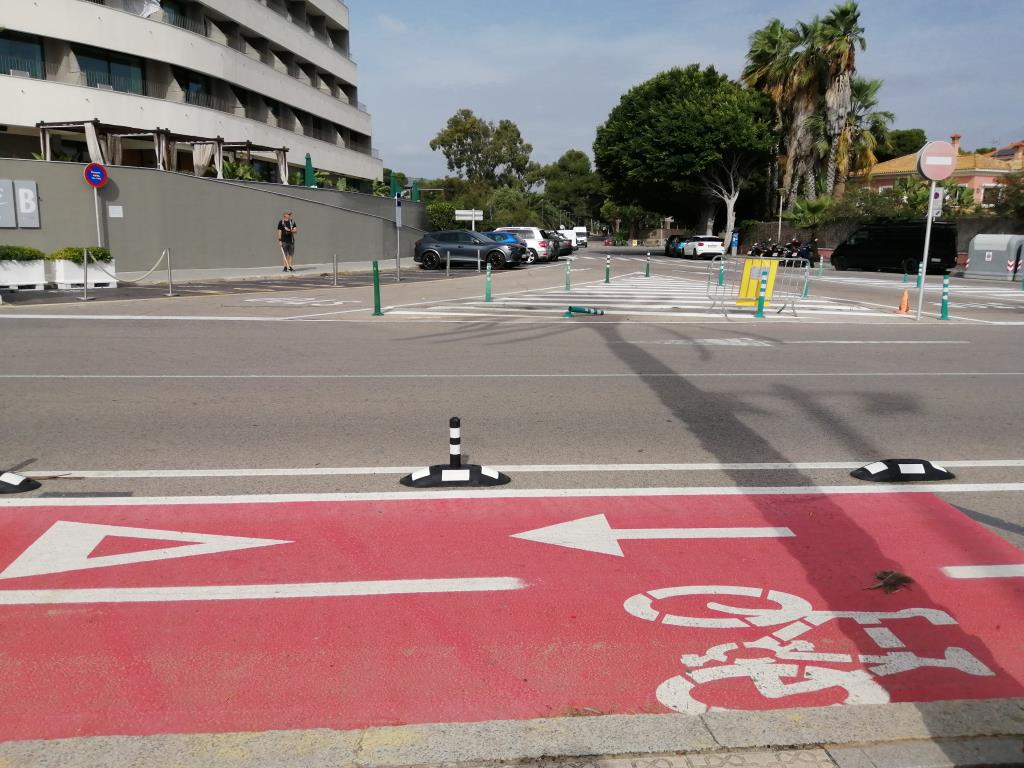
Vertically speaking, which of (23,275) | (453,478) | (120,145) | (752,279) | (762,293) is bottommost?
(453,478)

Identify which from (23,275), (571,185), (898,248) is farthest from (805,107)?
(571,185)

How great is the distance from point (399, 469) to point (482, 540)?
1.48 meters

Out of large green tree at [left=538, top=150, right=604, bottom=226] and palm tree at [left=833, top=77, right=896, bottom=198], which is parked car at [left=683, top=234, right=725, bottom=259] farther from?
large green tree at [left=538, top=150, right=604, bottom=226]

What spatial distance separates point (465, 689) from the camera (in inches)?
128

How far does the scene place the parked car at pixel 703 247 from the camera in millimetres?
47000

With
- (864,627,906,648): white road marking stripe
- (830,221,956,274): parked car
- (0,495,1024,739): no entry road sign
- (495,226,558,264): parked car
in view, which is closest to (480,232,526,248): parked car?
(495,226,558,264): parked car

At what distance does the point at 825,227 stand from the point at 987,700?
5057 cm

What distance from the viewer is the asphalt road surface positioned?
10.8 ft

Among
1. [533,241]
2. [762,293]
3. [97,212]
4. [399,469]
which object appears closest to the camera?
[399,469]

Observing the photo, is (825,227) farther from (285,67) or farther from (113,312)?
(113,312)

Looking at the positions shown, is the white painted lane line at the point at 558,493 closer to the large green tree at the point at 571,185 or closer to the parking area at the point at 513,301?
the parking area at the point at 513,301

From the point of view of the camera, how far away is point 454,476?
5613 millimetres

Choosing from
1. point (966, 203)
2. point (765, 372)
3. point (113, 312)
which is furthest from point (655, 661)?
point (966, 203)

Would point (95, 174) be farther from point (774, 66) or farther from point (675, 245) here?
point (774, 66)
